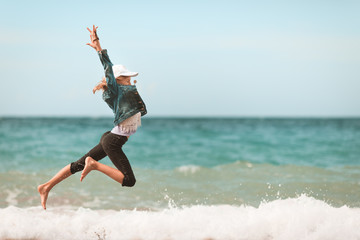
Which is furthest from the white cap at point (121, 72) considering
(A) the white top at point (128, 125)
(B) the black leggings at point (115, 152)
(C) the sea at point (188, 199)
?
(C) the sea at point (188, 199)

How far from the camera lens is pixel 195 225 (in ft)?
20.4

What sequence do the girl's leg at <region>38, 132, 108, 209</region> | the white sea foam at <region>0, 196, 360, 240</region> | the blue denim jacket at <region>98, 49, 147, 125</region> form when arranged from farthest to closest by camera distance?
the white sea foam at <region>0, 196, 360, 240</region>
the girl's leg at <region>38, 132, 108, 209</region>
the blue denim jacket at <region>98, 49, 147, 125</region>

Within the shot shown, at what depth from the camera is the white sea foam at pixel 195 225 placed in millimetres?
5844

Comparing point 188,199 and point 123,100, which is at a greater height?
point 123,100

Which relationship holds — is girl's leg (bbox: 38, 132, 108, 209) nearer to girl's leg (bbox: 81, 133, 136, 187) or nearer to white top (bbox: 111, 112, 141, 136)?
girl's leg (bbox: 81, 133, 136, 187)

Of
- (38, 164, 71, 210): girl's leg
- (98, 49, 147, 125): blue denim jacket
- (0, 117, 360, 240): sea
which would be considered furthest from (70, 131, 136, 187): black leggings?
(0, 117, 360, 240): sea

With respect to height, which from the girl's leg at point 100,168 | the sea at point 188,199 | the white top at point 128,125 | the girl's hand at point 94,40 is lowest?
the sea at point 188,199

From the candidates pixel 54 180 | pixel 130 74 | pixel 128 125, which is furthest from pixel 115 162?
pixel 130 74

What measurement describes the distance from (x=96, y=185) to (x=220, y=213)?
4.26m

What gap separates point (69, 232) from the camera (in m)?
5.95

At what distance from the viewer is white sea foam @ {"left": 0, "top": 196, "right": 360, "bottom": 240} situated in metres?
5.84

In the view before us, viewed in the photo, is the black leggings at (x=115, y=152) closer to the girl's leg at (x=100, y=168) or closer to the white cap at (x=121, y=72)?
the girl's leg at (x=100, y=168)

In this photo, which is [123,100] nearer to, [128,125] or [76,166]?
[128,125]

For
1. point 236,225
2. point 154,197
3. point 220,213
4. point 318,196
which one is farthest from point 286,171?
point 236,225
